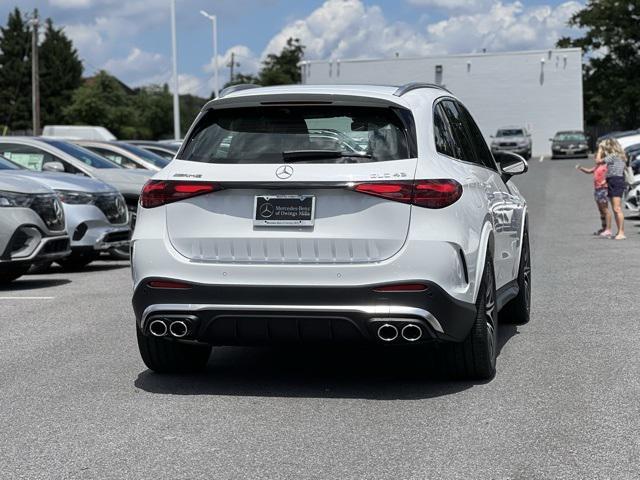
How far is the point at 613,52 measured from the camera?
279ft

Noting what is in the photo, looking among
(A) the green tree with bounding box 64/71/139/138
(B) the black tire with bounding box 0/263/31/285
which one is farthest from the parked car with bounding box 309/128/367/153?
(A) the green tree with bounding box 64/71/139/138

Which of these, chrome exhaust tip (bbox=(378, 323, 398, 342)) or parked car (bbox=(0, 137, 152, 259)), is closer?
chrome exhaust tip (bbox=(378, 323, 398, 342))

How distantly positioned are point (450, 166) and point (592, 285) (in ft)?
18.5

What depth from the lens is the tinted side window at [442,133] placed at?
6.42 metres

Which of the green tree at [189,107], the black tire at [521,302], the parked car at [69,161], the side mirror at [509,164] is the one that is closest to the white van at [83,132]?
the parked car at [69,161]

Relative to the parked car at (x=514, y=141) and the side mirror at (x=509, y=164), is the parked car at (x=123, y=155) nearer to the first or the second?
the side mirror at (x=509, y=164)

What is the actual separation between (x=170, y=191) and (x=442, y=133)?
1.63 meters

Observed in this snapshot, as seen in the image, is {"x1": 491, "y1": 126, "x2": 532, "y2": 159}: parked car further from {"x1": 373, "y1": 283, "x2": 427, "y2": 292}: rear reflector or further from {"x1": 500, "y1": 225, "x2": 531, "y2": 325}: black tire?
{"x1": 373, "y1": 283, "x2": 427, "y2": 292}: rear reflector

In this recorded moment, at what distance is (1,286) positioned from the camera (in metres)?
12.3

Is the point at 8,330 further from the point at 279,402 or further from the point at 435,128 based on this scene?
the point at 435,128

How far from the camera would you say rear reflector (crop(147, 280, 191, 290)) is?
6.12 meters

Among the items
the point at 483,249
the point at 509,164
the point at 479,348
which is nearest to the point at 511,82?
the point at 509,164

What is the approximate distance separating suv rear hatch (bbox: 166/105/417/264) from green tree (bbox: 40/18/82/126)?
102014mm

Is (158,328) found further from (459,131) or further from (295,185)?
(459,131)
